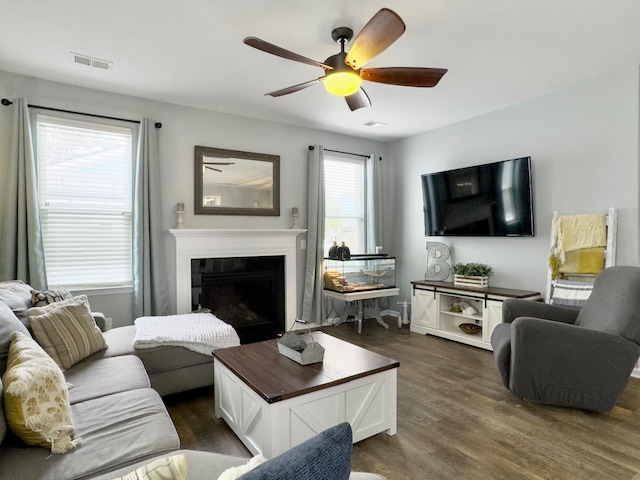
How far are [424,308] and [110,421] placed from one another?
369cm

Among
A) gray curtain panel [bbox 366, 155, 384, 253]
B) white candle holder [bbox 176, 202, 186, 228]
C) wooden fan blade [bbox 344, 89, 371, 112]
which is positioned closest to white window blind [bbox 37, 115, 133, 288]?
white candle holder [bbox 176, 202, 186, 228]

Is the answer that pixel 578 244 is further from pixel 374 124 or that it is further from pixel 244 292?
pixel 244 292

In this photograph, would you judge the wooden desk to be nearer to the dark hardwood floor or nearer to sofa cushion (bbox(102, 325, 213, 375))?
the dark hardwood floor

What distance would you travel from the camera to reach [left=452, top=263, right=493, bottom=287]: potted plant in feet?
13.8

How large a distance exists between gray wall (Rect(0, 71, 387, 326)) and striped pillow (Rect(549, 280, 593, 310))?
2810 mm

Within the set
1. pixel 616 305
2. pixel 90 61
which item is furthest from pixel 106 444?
pixel 616 305

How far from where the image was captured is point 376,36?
1.99 meters

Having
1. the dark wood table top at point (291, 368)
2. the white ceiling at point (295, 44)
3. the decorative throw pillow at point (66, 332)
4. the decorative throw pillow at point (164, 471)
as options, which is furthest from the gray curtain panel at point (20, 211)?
the decorative throw pillow at point (164, 471)

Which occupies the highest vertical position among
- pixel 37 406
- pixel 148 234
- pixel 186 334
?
pixel 148 234

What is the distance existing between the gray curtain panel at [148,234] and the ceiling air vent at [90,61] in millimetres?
685

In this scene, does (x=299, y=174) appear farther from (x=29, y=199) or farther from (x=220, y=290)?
(x=29, y=199)

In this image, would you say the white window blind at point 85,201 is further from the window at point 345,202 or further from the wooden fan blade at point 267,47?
the window at point 345,202

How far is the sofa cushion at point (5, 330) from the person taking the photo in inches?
65.8

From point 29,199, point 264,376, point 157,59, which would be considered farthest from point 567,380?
point 29,199
